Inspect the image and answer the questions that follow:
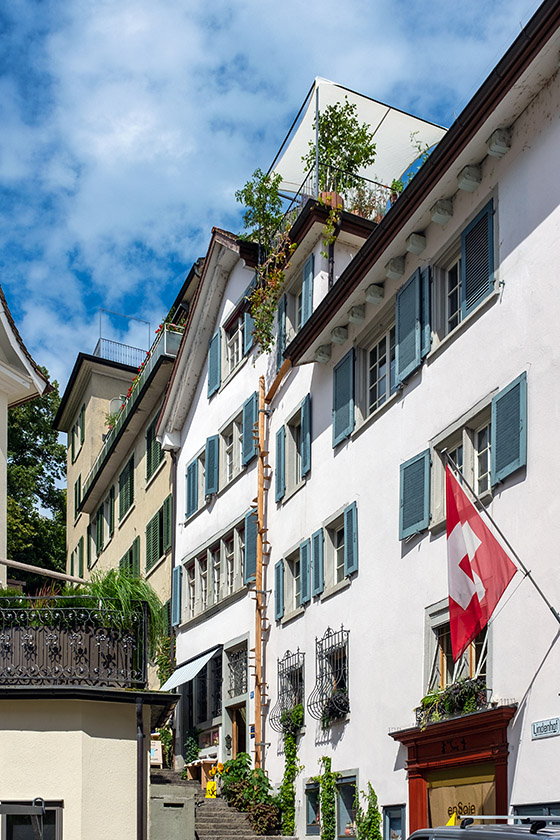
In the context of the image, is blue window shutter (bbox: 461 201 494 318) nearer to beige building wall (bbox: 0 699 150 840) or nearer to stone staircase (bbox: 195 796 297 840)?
beige building wall (bbox: 0 699 150 840)

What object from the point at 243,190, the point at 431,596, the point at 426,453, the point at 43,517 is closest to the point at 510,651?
the point at 431,596

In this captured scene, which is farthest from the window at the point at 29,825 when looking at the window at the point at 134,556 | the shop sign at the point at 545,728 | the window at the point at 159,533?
the window at the point at 134,556

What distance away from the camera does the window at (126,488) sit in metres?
35.7

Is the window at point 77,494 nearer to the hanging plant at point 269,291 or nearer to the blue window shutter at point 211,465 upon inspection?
the blue window shutter at point 211,465

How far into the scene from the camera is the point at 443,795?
14789 mm

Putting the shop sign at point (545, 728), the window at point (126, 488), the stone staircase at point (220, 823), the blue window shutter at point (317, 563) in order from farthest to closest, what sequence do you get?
the window at point (126, 488), the stone staircase at point (220, 823), the blue window shutter at point (317, 563), the shop sign at point (545, 728)

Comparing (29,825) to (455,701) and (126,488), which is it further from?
(126,488)

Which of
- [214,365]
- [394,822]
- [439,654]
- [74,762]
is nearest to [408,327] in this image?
[439,654]

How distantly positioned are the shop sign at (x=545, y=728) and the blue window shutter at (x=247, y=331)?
534 inches

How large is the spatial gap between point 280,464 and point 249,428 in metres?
1.98

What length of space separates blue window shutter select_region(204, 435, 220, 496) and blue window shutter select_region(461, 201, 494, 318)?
38.6ft

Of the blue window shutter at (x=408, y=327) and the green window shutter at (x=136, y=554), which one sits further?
the green window shutter at (x=136, y=554)

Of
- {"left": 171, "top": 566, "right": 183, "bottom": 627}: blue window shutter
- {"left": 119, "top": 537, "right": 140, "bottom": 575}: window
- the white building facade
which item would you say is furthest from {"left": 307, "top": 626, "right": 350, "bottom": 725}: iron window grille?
{"left": 119, "top": 537, "right": 140, "bottom": 575}: window

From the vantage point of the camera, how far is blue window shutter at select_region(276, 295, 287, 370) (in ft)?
76.0
